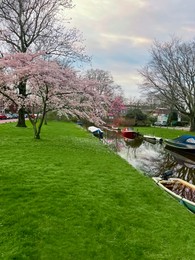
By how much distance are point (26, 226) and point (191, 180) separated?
11142 millimetres

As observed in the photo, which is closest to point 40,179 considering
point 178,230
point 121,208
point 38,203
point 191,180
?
point 38,203

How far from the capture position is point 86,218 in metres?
5.59

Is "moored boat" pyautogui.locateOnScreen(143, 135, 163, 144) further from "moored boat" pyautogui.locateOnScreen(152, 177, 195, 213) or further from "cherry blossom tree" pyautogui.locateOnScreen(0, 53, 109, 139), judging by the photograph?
"moored boat" pyautogui.locateOnScreen(152, 177, 195, 213)

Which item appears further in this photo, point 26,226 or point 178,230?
point 178,230

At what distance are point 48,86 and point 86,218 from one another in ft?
37.7

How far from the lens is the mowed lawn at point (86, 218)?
4402 mm

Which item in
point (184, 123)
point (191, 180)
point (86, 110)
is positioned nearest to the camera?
point (191, 180)

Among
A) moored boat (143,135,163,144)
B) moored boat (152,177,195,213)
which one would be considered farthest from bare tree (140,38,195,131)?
moored boat (152,177,195,213)

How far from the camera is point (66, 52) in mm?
25719

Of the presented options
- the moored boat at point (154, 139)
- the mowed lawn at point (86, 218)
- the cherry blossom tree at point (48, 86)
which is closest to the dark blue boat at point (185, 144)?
the moored boat at point (154, 139)

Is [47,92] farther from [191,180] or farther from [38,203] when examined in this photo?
[38,203]

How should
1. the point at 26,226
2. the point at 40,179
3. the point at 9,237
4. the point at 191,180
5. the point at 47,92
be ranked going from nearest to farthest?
the point at 9,237 < the point at 26,226 < the point at 40,179 < the point at 191,180 < the point at 47,92

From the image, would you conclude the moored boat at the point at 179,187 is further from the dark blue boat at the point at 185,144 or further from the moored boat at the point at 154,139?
the moored boat at the point at 154,139

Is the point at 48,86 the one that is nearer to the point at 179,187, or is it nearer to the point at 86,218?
the point at 179,187
